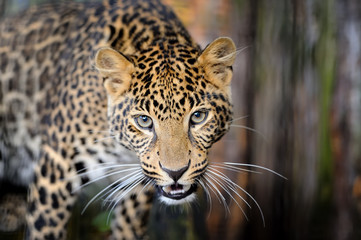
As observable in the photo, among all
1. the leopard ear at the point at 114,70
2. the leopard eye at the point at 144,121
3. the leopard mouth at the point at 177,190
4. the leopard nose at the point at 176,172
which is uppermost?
the leopard ear at the point at 114,70

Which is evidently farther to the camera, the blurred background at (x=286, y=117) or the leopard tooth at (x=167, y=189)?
the blurred background at (x=286, y=117)

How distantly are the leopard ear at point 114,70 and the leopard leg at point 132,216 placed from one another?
2.92 ft

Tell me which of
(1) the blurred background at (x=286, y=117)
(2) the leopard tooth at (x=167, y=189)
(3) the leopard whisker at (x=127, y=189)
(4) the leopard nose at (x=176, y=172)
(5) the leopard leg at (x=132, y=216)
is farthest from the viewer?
(5) the leopard leg at (x=132, y=216)

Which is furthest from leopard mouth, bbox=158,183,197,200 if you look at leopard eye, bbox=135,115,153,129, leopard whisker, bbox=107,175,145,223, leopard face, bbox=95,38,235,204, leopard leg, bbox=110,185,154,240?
leopard leg, bbox=110,185,154,240

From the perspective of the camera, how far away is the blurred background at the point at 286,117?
330 centimetres

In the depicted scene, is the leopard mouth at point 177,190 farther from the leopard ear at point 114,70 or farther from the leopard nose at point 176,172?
the leopard ear at point 114,70

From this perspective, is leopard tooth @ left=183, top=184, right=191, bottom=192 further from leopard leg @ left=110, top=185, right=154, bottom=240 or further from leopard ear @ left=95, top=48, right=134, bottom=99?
leopard leg @ left=110, top=185, right=154, bottom=240

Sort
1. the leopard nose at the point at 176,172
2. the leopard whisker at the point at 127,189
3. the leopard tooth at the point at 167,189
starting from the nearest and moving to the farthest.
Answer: the leopard nose at the point at 176,172 → the leopard tooth at the point at 167,189 → the leopard whisker at the point at 127,189

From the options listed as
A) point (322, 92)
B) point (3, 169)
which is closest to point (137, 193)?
point (3, 169)

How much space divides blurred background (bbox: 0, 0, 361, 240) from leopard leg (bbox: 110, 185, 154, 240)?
13 centimetres

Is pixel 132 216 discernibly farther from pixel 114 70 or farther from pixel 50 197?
pixel 114 70

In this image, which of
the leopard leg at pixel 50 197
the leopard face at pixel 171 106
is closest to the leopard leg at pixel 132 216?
the leopard leg at pixel 50 197

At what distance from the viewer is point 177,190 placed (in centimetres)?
274

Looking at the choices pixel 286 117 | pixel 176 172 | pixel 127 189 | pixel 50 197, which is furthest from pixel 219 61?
pixel 50 197
